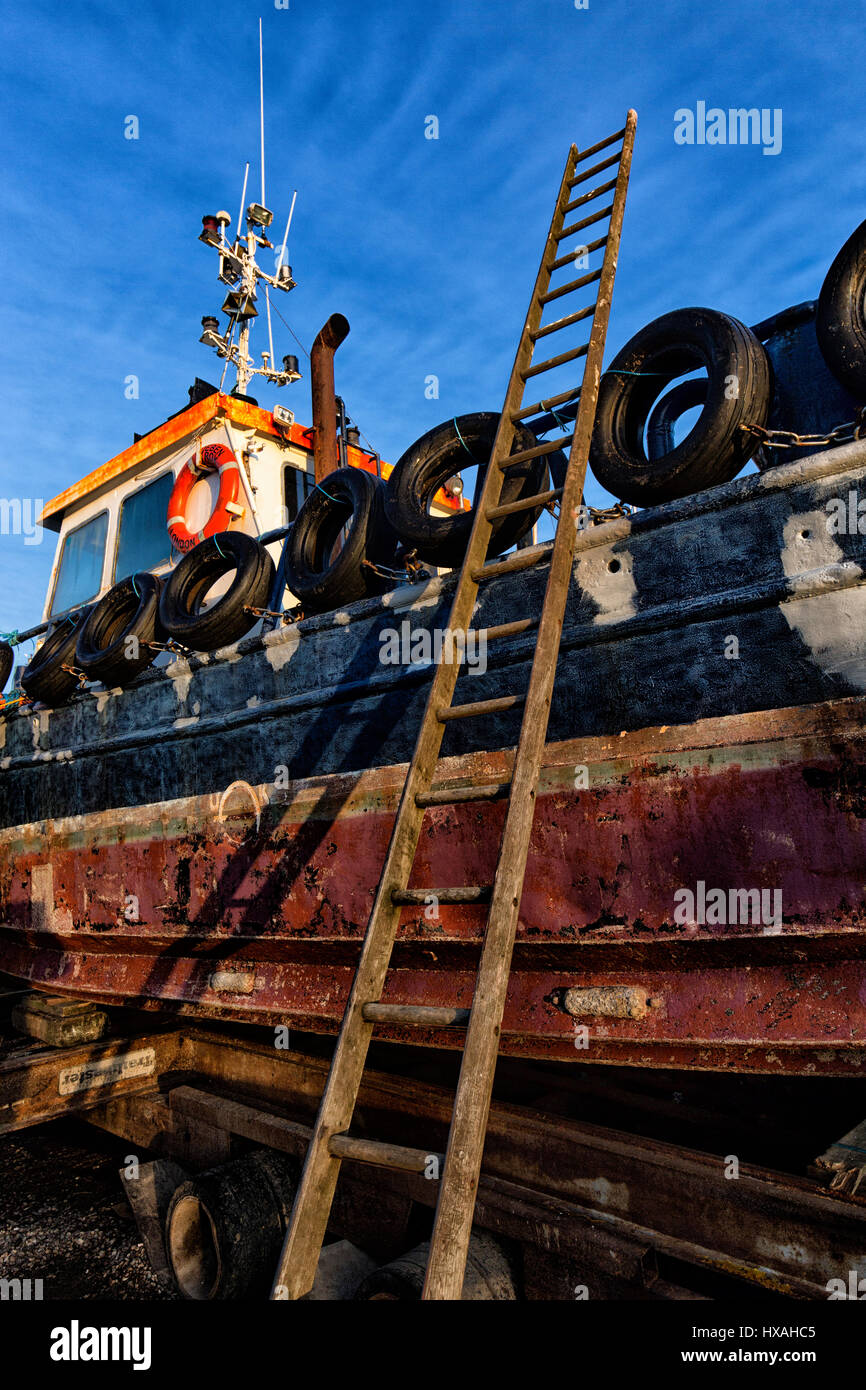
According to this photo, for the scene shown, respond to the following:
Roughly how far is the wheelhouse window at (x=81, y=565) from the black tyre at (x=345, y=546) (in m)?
4.77

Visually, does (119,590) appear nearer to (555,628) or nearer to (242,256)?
(555,628)

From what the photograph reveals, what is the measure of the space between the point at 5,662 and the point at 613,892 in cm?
807

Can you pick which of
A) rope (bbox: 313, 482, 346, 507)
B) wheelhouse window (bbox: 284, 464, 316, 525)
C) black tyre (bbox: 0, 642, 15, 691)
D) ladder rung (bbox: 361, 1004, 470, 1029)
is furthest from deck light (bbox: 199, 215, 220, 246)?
ladder rung (bbox: 361, 1004, 470, 1029)

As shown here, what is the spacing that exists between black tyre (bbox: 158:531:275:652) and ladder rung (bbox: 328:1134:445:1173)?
3836 mm

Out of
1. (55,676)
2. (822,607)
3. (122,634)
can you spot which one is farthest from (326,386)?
(822,607)

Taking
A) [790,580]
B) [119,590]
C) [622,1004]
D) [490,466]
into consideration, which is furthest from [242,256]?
[622,1004]

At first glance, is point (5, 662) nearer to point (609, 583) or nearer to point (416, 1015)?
point (609, 583)

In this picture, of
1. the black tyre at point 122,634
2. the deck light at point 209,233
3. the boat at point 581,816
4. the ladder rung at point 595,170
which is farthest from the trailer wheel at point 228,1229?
the deck light at point 209,233

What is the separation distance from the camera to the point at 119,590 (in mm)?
6133

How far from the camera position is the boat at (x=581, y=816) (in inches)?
73.5

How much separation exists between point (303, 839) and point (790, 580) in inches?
76.4

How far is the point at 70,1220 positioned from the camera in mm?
3266

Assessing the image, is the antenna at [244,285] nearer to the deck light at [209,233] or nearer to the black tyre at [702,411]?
the deck light at [209,233]
